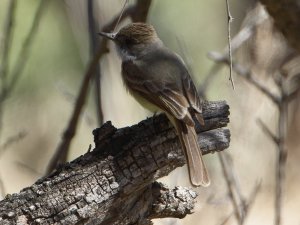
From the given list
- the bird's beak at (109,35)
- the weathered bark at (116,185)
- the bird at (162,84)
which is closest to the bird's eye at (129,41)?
the bird at (162,84)

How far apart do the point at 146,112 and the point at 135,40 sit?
2.08 metres

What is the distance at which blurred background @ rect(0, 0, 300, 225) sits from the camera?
260 inches

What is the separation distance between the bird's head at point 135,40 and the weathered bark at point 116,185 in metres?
1.37

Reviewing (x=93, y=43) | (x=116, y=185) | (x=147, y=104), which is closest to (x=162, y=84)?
(x=147, y=104)

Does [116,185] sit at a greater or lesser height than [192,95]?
lesser

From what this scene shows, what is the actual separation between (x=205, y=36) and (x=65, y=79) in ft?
6.33

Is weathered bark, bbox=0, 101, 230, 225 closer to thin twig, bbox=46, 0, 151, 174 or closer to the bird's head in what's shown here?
thin twig, bbox=46, 0, 151, 174

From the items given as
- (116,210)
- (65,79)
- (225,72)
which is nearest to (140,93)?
(116,210)

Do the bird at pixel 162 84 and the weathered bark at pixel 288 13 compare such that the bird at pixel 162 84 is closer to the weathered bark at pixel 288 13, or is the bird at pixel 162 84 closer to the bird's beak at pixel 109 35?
the bird's beak at pixel 109 35

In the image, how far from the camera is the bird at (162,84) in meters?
4.39

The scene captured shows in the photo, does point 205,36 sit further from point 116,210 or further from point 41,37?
point 116,210

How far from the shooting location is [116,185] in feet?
12.8

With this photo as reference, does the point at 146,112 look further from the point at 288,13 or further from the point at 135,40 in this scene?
the point at 288,13

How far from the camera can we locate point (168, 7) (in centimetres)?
988
